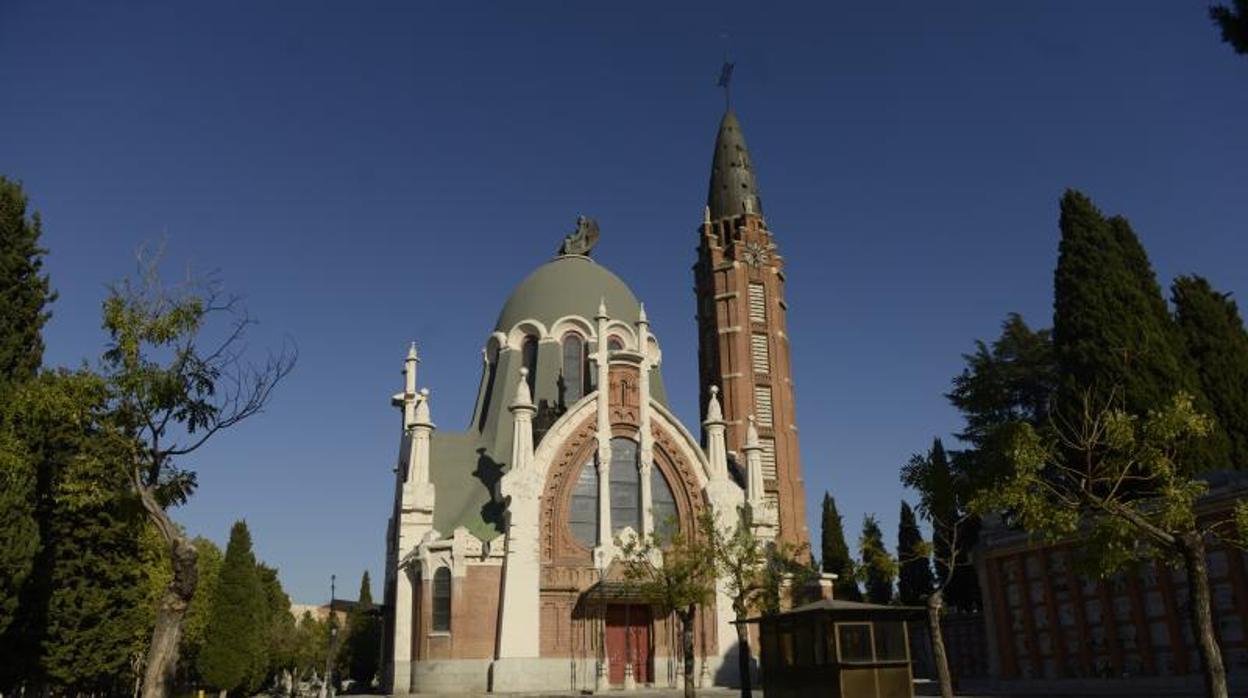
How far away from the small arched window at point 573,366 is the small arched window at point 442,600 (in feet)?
35.9

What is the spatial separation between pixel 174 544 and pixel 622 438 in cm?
2254

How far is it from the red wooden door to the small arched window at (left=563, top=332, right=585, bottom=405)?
10453 millimetres

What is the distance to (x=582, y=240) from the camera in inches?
1976

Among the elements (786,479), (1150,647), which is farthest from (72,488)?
(786,479)

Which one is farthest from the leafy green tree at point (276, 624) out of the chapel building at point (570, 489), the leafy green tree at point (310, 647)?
the chapel building at point (570, 489)

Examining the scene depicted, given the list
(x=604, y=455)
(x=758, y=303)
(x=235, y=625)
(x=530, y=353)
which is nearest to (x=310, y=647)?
(x=235, y=625)

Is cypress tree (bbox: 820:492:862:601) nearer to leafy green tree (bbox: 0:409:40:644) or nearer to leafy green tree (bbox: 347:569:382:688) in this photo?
leafy green tree (bbox: 347:569:382:688)

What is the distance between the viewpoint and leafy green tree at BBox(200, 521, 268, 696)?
48875mm

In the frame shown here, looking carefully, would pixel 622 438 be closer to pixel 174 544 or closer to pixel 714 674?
pixel 714 674

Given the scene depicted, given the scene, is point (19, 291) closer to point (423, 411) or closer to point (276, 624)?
point (423, 411)

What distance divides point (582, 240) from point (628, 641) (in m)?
22.1

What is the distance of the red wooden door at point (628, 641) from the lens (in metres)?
36.2

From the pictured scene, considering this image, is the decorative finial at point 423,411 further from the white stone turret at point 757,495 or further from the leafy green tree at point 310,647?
the leafy green tree at point 310,647

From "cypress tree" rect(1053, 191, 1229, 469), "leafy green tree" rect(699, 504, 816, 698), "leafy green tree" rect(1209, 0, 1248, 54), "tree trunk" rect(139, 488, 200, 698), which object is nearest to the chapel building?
"leafy green tree" rect(699, 504, 816, 698)
